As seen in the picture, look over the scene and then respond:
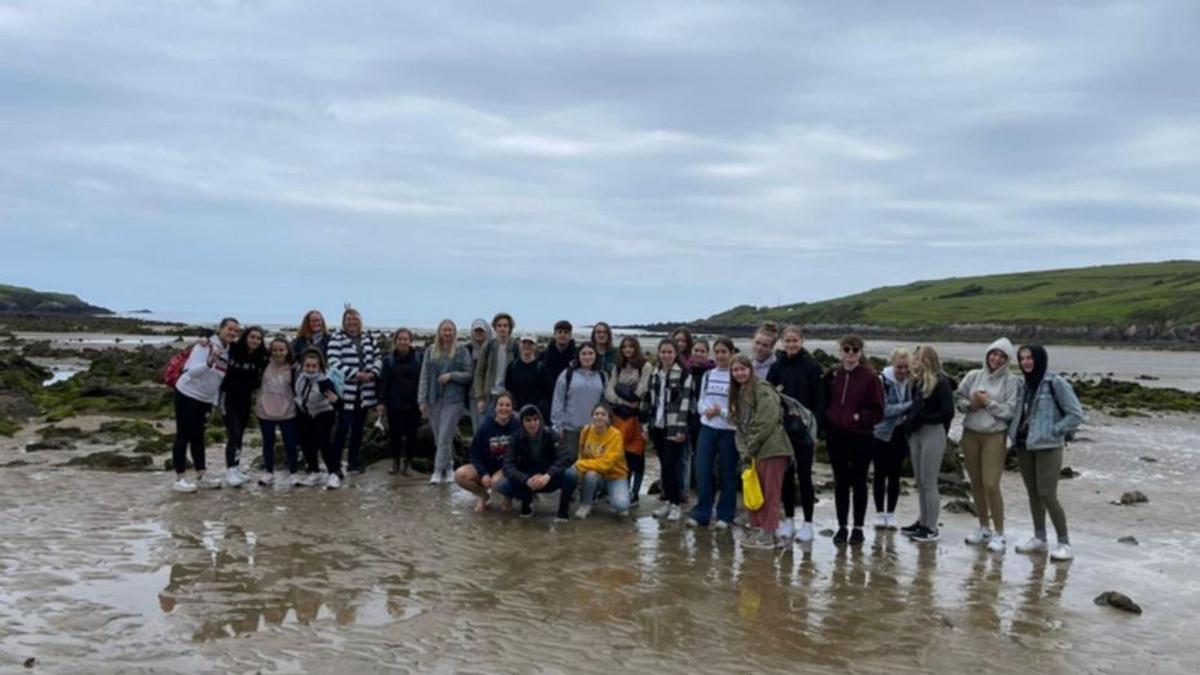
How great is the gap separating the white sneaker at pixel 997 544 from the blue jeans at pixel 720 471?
279 cm

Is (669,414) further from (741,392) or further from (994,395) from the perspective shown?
(994,395)

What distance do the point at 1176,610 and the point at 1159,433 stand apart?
1868 centimetres

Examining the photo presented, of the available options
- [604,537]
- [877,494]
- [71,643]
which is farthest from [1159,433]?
[71,643]

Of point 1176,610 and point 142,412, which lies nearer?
point 1176,610

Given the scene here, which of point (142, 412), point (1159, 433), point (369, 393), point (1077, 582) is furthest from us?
point (1159, 433)

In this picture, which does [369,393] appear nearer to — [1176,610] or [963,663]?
[963,663]

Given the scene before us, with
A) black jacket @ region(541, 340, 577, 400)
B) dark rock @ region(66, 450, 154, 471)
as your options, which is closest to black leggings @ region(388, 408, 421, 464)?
black jacket @ region(541, 340, 577, 400)

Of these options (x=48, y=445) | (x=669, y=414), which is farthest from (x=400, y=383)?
(x=48, y=445)

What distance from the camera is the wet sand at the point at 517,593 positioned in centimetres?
612

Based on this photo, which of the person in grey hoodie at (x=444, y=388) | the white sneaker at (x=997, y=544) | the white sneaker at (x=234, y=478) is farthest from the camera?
the person in grey hoodie at (x=444, y=388)

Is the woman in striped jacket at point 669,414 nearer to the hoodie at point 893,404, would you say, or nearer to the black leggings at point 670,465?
the black leggings at point 670,465

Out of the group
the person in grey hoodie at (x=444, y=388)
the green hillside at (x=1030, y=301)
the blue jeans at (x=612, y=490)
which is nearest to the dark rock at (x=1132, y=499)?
the blue jeans at (x=612, y=490)

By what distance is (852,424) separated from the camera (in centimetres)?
966

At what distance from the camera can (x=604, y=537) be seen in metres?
9.78
